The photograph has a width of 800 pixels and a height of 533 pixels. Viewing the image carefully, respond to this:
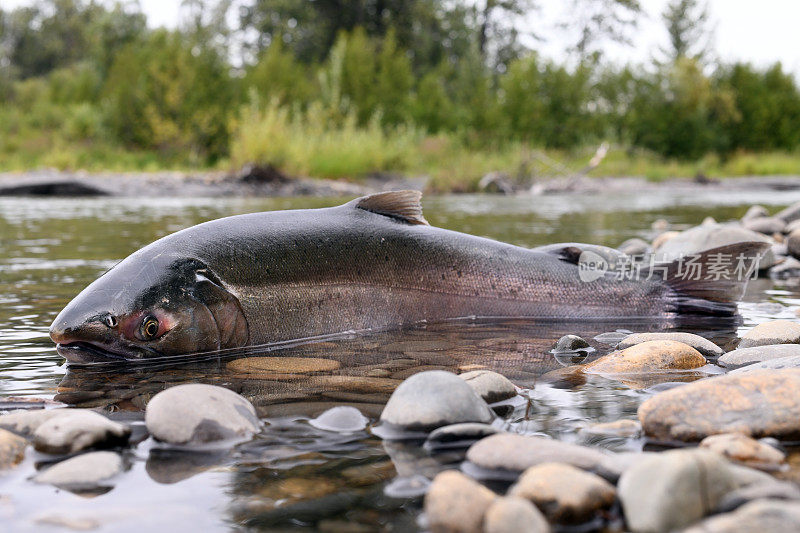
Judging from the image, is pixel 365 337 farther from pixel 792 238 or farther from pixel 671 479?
pixel 792 238

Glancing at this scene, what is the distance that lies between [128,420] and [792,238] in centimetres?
590

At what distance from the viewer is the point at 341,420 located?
235 centimetres

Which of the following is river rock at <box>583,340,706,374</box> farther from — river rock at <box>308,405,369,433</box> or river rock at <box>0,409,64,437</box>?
river rock at <box>0,409,64,437</box>

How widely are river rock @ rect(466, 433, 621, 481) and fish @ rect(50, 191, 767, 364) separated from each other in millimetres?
1702

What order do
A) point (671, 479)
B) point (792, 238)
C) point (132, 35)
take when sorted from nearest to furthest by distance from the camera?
point (671, 479) < point (792, 238) < point (132, 35)

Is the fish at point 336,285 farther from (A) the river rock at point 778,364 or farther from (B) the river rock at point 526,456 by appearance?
(B) the river rock at point 526,456

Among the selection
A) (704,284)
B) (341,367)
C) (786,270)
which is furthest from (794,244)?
(341,367)

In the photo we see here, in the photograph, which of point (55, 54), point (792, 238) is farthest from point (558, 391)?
point (55, 54)

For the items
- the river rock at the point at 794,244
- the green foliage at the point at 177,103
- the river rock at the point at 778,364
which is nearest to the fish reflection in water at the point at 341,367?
the river rock at the point at 778,364

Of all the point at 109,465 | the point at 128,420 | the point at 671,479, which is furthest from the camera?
the point at 128,420

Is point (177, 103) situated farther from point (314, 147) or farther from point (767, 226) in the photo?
point (767, 226)

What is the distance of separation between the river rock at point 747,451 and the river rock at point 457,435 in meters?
0.56

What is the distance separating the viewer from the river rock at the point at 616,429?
2.21m

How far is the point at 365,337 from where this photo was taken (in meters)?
3.73
